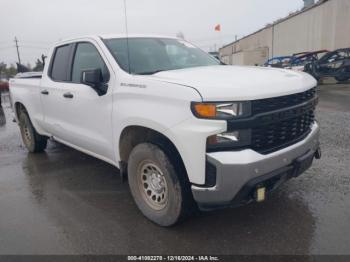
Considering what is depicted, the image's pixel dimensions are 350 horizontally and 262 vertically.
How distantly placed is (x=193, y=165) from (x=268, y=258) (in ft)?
3.26

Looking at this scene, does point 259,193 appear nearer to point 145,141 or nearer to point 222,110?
point 222,110

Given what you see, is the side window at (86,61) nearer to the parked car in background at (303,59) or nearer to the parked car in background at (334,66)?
the parked car in background at (334,66)

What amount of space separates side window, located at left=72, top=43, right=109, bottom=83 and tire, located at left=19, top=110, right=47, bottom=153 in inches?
81.7

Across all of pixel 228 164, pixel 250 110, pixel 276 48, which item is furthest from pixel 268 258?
pixel 276 48

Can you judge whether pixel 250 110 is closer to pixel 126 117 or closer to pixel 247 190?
pixel 247 190

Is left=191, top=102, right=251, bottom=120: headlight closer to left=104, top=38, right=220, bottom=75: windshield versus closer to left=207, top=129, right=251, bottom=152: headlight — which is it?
left=207, top=129, right=251, bottom=152: headlight

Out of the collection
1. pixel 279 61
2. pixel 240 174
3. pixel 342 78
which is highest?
pixel 240 174

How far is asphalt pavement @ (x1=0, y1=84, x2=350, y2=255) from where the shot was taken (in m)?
3.01

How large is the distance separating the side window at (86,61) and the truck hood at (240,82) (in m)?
0.87

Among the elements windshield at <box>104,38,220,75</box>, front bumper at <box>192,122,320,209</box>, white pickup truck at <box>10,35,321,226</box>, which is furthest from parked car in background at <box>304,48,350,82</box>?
front bumper at <box>192,122,320,209</box>

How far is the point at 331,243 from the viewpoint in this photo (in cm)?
292

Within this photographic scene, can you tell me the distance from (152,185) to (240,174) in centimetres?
108

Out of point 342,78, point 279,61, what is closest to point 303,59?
point 342,78

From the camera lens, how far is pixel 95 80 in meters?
3.55
